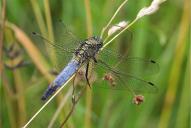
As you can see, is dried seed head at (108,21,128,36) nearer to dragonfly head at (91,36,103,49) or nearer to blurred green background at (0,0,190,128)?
dragonfly head at (91,36,103,49)

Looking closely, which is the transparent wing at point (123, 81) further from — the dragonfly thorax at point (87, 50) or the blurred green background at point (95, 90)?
the blurred green background at point (95, 90)

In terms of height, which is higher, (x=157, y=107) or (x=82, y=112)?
(x=157, y=107)

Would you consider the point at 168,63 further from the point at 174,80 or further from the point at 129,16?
the point at 129,16

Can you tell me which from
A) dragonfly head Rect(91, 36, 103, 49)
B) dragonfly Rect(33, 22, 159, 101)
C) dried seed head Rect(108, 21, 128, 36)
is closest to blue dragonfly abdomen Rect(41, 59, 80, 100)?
dragonfly Rect(33, 22, 159, 101)

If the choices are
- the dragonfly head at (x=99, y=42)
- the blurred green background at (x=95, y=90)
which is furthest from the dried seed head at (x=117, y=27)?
the blurred green background at (x=95, y=90)

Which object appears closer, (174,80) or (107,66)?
(107,66)

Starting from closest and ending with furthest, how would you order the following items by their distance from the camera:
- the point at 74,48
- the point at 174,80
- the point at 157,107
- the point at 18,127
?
the point at 74,48
the point at 18,127
the point at 174,80
the point at 157,107

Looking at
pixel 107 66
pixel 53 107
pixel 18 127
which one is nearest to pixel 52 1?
pixel 53 107
